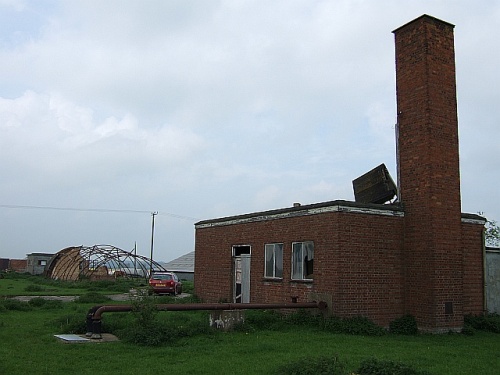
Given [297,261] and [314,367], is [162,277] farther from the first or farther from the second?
[314,367]

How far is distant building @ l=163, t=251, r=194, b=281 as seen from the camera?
57094 millimetres

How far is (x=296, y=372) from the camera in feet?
29.2

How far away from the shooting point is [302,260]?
1727 cm

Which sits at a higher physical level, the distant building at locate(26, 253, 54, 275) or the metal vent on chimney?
the metal vent on chimney

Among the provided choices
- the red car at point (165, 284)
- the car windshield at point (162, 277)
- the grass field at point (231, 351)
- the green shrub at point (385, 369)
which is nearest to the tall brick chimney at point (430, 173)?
the grass field at point (231, 351)

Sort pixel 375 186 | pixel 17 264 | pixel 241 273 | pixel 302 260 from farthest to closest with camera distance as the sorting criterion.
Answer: pixel 17 264, pixel 241 273, pixel 375 186, pixel 302 260

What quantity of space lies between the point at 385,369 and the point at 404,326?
279 inches

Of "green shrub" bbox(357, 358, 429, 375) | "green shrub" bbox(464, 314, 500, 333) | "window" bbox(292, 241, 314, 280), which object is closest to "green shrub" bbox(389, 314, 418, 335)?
"green shrub" bbox(464, 314, 500, 333)

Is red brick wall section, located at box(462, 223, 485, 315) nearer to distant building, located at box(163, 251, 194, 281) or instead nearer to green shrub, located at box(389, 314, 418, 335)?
green shrub, located at box(389, 314, 418, 335)

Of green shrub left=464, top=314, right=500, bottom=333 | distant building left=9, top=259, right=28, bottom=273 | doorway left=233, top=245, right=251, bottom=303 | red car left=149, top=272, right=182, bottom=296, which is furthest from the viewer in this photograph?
distant building left=9, top=259, right=28, bottom=273

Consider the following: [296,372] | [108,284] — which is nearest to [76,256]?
[108,284]

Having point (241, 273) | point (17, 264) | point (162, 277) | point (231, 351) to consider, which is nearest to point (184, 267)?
point (162, 277)

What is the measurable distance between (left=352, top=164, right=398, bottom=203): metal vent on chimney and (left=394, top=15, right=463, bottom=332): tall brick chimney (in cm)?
65

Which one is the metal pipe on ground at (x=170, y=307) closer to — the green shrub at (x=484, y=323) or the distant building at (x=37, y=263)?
the green shrub at (x=484, y=323)
